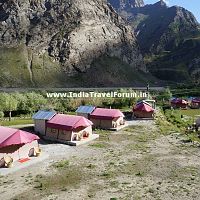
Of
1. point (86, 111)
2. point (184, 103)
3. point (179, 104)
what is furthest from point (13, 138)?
point (184, 103)

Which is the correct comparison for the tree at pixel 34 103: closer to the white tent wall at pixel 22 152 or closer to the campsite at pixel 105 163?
the campsite at pixel 105 163

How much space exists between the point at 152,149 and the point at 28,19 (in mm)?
154814

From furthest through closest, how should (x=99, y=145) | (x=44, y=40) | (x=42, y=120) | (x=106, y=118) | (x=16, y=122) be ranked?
1. (x=44, y=40)
2. (x=16, y=122)
3. (x=106, y=118)
4. (x=42, y=120)
5. (x=99, y=145)

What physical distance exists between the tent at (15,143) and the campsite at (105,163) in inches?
19.0

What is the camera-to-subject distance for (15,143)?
41.4 metres

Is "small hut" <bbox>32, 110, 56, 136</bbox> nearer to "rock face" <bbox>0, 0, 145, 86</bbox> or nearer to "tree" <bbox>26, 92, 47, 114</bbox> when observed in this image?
"tree" <bbox>26, 92, 47, 114</bbox>

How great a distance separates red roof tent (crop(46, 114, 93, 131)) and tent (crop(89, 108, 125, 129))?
8988 mm

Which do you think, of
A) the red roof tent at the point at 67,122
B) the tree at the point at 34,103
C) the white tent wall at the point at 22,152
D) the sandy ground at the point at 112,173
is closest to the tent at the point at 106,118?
the red roof tent at the point at 67,122

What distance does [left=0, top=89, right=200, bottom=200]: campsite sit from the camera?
3219 cm

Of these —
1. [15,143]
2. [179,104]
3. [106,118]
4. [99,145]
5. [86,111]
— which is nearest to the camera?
[15,143]

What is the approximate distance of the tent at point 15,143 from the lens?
40938 millimetres

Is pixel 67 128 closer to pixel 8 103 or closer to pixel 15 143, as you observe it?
pixel 15 143

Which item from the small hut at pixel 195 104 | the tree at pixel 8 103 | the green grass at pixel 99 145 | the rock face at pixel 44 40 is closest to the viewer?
the green grass at pixel 99 145

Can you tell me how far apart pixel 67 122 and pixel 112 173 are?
1721 cm
